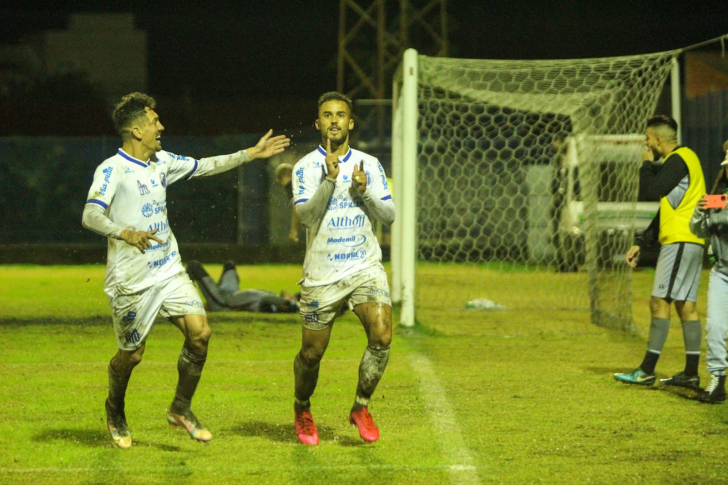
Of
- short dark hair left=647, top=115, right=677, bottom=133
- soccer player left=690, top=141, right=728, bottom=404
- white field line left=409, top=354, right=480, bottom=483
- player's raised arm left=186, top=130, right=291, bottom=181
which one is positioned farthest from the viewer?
short dark hair left=647, top=115, right=677, bottom=133

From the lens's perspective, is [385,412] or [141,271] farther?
[385,412]

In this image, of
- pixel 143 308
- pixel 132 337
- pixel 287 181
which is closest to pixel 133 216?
pixel 143 308

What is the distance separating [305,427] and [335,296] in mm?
817

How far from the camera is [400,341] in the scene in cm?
950

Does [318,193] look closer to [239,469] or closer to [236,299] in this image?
[239,469]

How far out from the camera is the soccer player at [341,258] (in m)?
5.34

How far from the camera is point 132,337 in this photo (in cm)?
539

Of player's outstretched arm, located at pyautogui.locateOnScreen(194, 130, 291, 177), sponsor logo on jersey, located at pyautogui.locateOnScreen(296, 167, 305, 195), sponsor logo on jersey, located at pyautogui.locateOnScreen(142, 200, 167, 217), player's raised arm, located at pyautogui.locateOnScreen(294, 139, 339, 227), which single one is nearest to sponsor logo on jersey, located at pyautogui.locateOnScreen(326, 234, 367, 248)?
player's raised arm, located at pyautogui.locateOnScreen(294, 139, 339, 227)

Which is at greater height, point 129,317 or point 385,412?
point 129,317

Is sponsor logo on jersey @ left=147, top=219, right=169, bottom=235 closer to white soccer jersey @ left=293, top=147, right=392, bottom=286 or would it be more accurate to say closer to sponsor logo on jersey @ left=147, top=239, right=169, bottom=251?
sponsor logo on jersey @ left=147, top=239, right=169, bottom=251

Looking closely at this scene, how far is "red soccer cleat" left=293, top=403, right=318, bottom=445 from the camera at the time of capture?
5520 mm

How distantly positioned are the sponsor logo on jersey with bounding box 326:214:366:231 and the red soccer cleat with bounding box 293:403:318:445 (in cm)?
107

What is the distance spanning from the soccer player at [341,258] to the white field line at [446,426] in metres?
0.48

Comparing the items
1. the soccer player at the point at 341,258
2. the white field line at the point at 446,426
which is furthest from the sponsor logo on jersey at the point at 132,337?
the white field line at the point at 446,426
